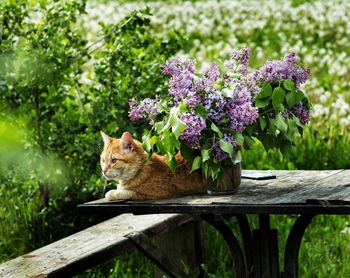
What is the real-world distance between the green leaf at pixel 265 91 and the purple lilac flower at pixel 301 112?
17 centimetres

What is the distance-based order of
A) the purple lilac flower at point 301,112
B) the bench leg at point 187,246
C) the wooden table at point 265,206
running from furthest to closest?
the bench leg at point 187,246, the purple lilac flower at point 301,112, the wooden table at point 265,206

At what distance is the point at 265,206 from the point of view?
11.9ft

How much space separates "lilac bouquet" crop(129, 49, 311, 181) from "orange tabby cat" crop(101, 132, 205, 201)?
4.5 inches

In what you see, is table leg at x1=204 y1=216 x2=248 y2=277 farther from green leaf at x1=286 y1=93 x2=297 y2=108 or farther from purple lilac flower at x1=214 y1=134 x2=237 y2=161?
green leaf at x1=286 y1=93 x2=297 y2=108

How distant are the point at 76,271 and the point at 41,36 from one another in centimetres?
199

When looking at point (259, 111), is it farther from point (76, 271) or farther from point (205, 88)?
point (76, 271)

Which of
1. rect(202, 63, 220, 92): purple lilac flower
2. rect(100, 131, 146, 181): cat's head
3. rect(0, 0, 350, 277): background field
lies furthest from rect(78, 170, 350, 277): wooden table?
rect(0, 0, 350, 277): background field

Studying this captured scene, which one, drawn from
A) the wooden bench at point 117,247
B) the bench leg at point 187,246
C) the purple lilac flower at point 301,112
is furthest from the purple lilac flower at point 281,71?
the bench leg at point 187,246

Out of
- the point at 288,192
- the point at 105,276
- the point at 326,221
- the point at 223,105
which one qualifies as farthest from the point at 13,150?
the point at 326,221

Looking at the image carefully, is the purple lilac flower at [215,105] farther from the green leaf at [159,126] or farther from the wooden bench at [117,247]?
the wooden bench at [117,247]

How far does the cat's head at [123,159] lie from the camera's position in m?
4.01

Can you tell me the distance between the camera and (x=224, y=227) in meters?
4.21

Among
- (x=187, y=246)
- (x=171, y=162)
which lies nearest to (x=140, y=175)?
(x=171, y=162)

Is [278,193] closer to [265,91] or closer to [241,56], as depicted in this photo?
[265,91]
